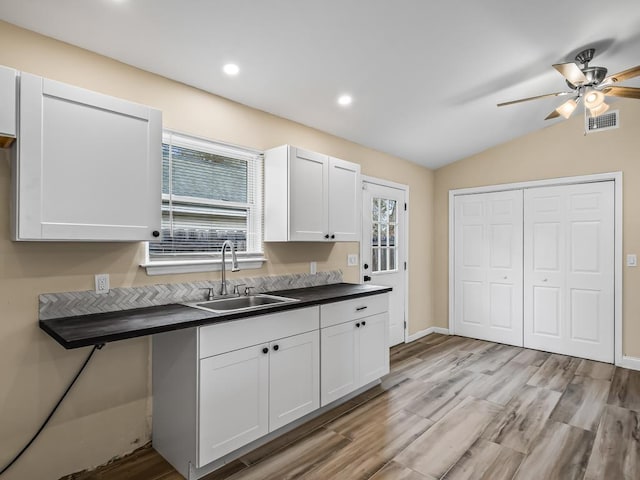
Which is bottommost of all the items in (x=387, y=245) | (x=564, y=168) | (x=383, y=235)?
(x=387, y=245)

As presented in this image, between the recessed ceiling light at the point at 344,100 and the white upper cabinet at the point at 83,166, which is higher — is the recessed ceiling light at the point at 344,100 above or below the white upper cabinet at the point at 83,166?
above

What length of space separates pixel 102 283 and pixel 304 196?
156 centimetres

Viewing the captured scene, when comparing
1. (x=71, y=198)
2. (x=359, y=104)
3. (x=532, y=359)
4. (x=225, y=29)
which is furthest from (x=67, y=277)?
(x=532, y=359)

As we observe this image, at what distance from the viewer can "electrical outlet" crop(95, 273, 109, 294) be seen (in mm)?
2131

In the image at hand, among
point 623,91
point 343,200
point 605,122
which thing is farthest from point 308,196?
point 605,122

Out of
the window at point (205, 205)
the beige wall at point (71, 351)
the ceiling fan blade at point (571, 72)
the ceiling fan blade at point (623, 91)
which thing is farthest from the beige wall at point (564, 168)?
the beige wall at point (71, 351)

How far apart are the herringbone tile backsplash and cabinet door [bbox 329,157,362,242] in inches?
28.4

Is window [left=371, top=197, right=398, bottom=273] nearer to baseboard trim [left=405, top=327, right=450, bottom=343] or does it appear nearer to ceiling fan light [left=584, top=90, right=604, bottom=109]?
baseboard trim [left=405, top=327, right=450, bottom=343]

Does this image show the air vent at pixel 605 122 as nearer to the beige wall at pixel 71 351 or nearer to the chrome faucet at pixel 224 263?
the beige wall at pixel 71 351

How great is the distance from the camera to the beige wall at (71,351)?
6.14ft

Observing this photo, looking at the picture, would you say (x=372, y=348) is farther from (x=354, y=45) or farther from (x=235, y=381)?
(x=354, y=45)

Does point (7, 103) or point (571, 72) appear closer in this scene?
point (7, 103)

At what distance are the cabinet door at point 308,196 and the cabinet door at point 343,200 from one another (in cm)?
8

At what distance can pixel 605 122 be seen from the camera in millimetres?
3912
